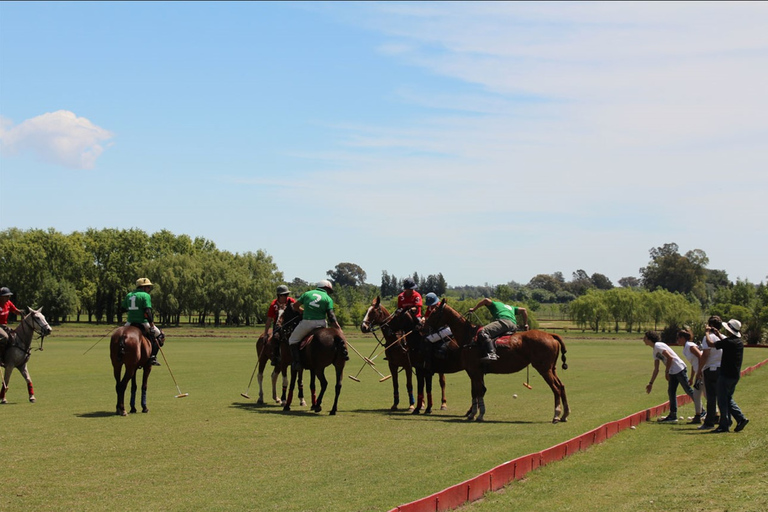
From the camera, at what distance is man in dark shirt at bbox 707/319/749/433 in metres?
14.8

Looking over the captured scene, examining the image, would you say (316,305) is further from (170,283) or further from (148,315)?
(170,283)

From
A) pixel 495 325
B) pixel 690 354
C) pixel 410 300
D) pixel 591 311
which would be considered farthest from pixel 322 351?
pixel 591 311

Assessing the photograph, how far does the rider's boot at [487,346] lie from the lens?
56.1 ft

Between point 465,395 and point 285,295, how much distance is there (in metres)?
6.63

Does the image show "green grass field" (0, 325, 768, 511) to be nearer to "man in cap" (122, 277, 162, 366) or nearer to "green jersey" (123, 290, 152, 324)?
"man in cap" (122, 277, 162, 366)

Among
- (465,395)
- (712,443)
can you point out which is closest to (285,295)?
(465,395)

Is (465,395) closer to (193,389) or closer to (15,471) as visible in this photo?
(193,389)

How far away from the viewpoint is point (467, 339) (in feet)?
58.2

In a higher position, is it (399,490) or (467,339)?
(467,339)

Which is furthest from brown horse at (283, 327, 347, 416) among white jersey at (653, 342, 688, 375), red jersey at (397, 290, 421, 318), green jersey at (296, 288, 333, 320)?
white jersey at (653, 342, 688, 375)

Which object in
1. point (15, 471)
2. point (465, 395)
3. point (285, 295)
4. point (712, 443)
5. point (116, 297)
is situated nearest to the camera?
point (15, 471)

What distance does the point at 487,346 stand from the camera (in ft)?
56.3

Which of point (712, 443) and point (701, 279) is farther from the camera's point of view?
point (701, 279)

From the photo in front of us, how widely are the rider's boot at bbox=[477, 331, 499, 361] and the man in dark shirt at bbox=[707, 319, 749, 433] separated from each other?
15.1 ft
